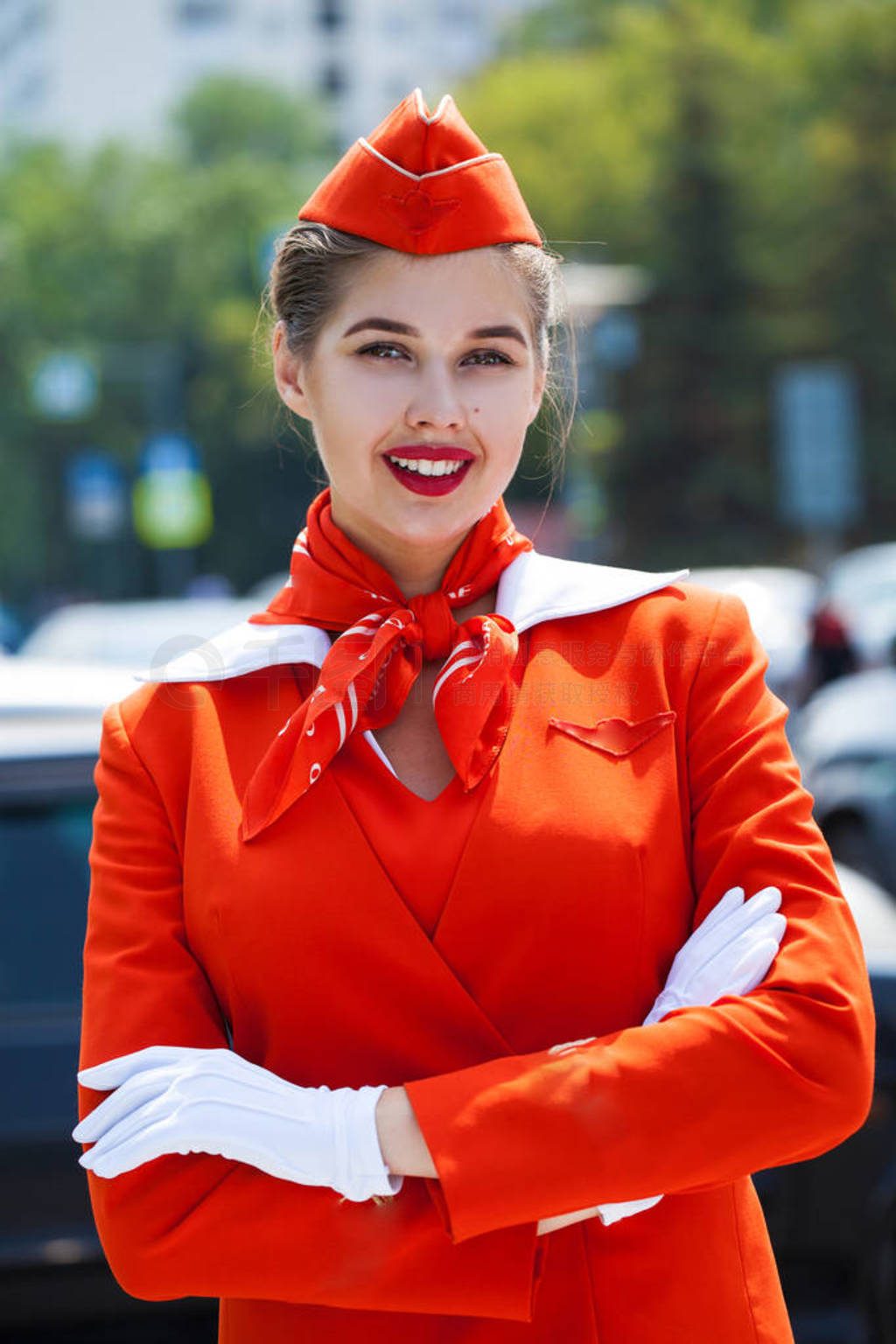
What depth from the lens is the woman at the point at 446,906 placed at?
1748mm

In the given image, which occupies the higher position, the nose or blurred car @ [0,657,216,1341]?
the nose

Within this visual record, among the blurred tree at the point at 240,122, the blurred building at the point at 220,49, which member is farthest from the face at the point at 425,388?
the blurred building at the point at 220,49

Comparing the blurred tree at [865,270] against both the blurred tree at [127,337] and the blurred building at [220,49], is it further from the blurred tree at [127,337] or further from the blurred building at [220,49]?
the blurred building at [220,49]

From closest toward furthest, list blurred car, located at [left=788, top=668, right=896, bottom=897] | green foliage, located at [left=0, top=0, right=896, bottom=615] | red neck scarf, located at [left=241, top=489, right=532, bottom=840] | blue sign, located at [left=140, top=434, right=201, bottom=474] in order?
red neck scarf, located at [left=241, top=489, right=532, bottom=840] → blurred car, located at [left=788, top=668, right=896, bottom=897] → blue sign, located at [left=140, top=434, right=201, bottom=474] → green foliage, located at [left=0, top=0, right=896, bottom=615]

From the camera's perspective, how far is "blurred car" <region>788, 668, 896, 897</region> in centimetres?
638

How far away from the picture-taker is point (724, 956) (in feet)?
5.99

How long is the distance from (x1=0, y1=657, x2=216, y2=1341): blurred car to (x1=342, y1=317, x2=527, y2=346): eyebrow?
5.67 ft

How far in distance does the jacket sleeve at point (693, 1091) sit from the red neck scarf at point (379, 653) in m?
0.32

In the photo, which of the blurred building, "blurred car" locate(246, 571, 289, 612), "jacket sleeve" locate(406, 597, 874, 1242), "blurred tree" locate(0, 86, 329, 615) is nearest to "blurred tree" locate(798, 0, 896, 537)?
"blurred tree" locate(0, 86, 329, 615)

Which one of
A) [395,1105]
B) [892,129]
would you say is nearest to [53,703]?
[395,1105]

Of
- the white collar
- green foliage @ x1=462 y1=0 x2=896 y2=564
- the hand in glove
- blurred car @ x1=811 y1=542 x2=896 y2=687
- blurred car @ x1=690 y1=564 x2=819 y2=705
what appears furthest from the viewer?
green foliage @ x1=462 y1=0 x2=896 y2=564

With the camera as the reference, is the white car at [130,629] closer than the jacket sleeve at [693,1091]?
No

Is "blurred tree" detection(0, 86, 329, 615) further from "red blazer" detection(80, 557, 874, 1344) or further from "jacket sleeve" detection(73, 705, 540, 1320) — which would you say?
"jacket sleeve" detection(73, 705, 540, 1320)

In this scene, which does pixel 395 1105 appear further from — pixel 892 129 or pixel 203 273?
pixel 203 273
